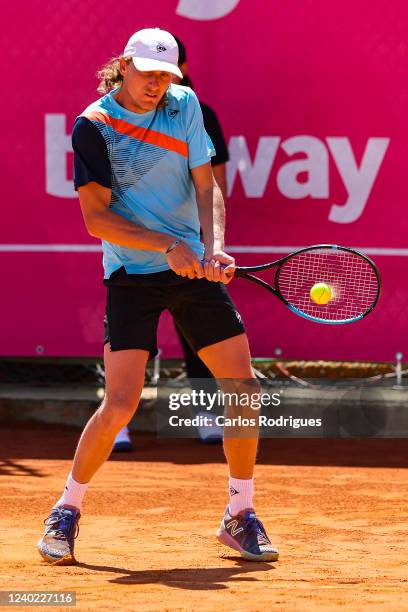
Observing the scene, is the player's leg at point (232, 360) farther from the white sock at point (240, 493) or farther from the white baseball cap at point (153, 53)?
the white baseball cap at point (153, 53)

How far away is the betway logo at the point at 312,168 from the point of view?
25.1ft

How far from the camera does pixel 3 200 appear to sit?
7.92 meters

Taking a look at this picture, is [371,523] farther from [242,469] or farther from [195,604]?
[195,604]

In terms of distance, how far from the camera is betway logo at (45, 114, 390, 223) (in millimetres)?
7645

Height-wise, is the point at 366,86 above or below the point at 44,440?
above

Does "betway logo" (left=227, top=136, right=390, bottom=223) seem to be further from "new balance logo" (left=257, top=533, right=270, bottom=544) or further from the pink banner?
"new balance logo" (left=257, top=533, right=270, bottom=544)

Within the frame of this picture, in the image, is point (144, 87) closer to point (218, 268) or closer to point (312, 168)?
point (218, 268)

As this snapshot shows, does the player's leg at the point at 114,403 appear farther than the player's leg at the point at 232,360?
No

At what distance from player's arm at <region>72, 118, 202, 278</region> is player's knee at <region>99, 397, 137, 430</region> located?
485 mm

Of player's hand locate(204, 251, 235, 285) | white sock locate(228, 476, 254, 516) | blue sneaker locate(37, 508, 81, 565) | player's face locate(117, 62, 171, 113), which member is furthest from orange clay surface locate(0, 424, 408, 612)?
player's face locate(117, 62, 171, 113)

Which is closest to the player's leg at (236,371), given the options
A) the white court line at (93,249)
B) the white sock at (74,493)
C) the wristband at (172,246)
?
the wristband at (172,246)

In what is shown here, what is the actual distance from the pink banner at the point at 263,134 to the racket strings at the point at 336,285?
115 cm

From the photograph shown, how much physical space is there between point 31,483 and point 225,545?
1.67 m

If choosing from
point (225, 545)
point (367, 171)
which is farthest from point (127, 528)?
point (367, 171)
